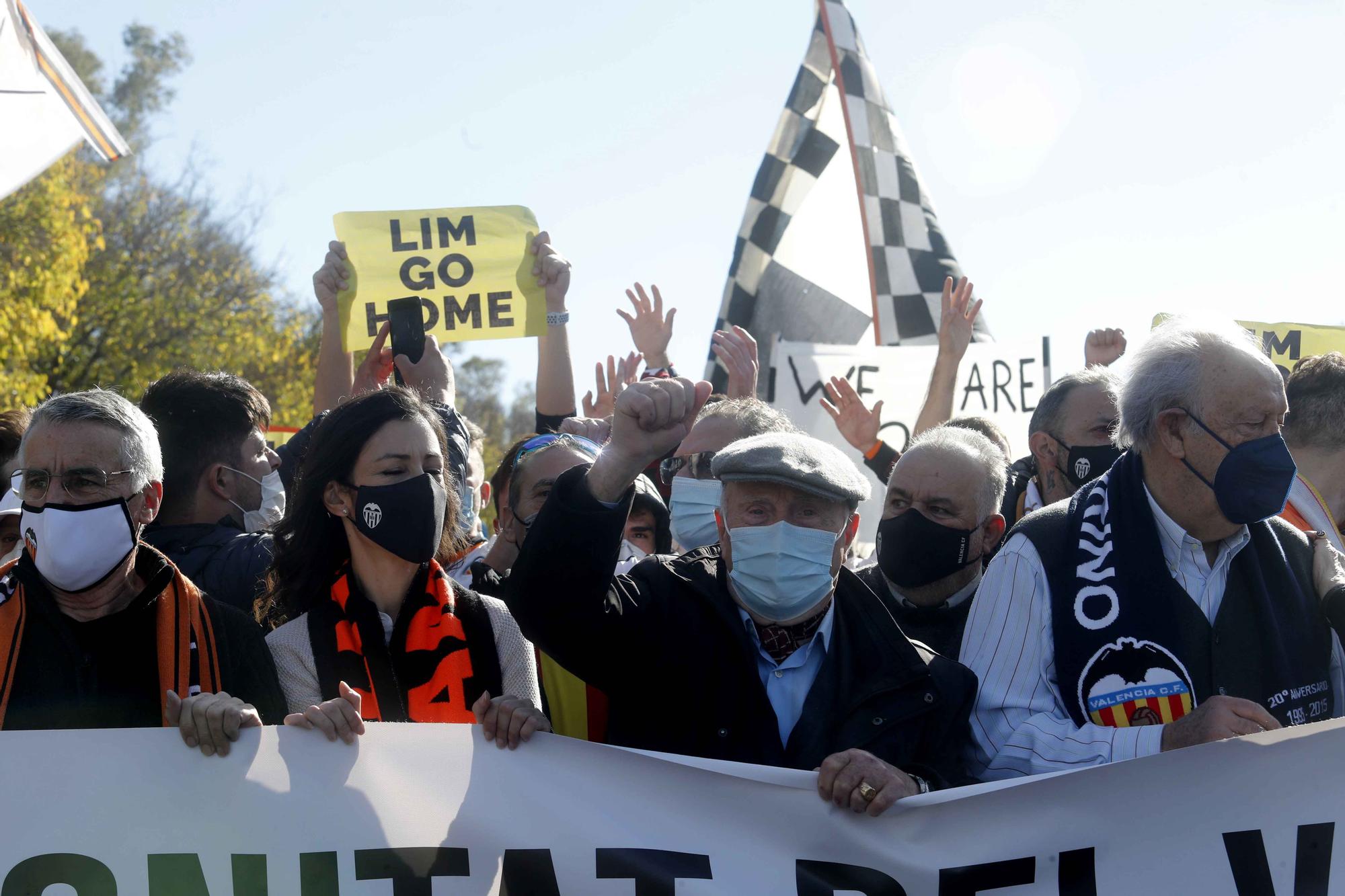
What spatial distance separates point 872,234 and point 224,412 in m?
4.50

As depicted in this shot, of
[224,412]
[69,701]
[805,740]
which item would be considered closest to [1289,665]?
[805,740]

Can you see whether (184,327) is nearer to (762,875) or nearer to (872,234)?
(872,234)

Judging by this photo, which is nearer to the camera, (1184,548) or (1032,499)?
(1184,548)

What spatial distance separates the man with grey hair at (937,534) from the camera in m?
3.69

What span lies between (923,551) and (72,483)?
2071mm

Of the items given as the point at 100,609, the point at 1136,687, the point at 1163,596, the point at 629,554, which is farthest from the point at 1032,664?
the point at 100,609

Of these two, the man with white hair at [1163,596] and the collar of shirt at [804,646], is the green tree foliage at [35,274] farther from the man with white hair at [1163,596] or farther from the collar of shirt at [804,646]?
the man with white hair at [1163,596]

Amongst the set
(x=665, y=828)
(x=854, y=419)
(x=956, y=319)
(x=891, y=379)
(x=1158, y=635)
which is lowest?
(x=665, y=828)

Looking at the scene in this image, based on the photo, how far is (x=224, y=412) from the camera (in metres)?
4.05

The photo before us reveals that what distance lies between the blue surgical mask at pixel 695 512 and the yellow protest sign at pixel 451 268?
1.55m

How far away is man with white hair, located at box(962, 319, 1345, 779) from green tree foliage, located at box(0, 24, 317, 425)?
57.1 ft

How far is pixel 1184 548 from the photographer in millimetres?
3064

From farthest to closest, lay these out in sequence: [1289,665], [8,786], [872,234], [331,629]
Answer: [872,234] → [331,629] → [1289,665] → [8,786]

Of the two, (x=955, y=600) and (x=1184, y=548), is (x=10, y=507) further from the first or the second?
(x=1184, y=548)
